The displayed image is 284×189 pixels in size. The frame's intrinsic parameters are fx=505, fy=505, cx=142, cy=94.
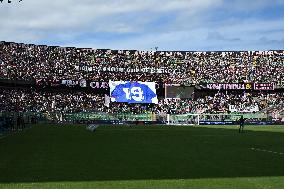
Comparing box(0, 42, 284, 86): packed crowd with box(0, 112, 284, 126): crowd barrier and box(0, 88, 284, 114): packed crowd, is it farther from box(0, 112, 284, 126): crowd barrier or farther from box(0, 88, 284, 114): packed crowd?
box(0, 112, 284, 126): crowd barrier

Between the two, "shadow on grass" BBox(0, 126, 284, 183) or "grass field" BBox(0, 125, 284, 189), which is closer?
"grass field" BBox(0, 125, 284, 189)

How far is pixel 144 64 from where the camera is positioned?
308 feet

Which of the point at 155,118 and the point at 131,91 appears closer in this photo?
the point at 155,118

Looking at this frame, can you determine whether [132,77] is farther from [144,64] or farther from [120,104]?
[120,104]

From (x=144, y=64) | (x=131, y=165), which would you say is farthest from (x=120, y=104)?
(x=131, y=165)

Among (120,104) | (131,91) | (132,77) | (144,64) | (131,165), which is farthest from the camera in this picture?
(144,64)

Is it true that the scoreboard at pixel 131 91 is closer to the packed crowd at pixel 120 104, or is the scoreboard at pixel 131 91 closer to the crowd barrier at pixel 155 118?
the packed crowd at pixel 120 104

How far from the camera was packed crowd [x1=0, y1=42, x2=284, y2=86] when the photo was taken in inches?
3398

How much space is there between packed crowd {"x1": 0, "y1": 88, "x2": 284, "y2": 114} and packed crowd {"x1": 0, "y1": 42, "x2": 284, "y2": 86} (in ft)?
9.42

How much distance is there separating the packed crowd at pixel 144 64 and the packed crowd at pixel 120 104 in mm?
2872

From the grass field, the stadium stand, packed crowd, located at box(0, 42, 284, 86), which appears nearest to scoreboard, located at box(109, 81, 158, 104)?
the stadium stand

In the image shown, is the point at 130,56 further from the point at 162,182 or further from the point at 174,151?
the point at 162,182

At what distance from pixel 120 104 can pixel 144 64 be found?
12.6 meters

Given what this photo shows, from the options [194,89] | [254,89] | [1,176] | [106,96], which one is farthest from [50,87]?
[1,176]
